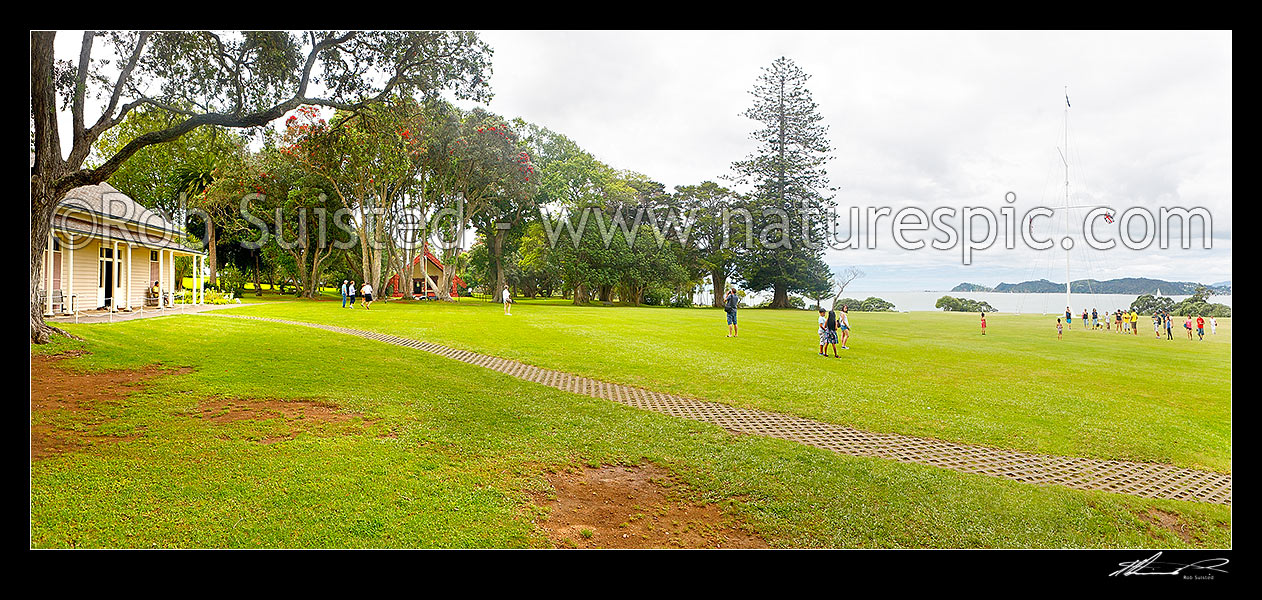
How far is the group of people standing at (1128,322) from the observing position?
32.4 ft

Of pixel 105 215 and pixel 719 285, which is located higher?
pixel 105 215

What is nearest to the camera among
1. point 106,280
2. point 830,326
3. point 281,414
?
point 281,414

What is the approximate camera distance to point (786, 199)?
2820 cm

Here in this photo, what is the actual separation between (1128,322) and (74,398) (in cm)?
2398

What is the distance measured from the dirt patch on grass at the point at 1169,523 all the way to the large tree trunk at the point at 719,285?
99.8ft

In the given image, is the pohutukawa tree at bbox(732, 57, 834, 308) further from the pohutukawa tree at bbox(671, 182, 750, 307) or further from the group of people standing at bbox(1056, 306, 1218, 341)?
the group of people standing at bbox(1056, 306, 1218, 341)

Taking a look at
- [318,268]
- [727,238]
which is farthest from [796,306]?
[318,268]

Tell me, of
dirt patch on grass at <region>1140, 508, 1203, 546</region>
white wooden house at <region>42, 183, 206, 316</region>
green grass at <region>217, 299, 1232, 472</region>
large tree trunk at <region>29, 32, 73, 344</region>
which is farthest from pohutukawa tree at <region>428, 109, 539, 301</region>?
dirt patch on grass at <region>1140, 508, 1203, 546</region>

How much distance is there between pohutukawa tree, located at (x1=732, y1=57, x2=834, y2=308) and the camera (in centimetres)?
2441

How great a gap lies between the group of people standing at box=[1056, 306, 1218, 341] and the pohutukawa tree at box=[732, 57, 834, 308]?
1115 centimetres

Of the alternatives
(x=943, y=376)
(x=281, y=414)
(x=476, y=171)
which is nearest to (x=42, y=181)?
(x=281, y=414)
